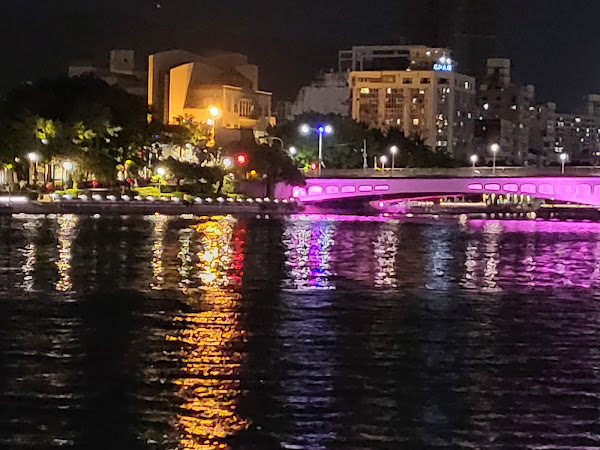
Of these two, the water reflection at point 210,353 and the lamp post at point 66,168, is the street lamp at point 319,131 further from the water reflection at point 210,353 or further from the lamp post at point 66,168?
the water reflection at point 210,353

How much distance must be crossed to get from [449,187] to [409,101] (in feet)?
198

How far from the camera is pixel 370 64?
491 feet

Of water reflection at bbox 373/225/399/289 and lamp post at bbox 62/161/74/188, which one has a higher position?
lamp post at bbox 62/161/74/188

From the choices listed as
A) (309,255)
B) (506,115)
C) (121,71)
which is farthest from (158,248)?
(506,115)

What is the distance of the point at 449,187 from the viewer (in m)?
76.4

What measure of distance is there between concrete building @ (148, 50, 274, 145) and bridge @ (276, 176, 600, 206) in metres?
10.1

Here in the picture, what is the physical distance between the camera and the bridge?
75062 mm

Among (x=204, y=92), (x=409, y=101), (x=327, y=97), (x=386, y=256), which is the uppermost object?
(x=327, y=97)

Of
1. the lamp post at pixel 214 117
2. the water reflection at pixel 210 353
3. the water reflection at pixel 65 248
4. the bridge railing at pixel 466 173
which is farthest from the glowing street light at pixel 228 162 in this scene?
the water reflection at pixel 210 353

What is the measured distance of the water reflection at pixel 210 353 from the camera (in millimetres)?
10063

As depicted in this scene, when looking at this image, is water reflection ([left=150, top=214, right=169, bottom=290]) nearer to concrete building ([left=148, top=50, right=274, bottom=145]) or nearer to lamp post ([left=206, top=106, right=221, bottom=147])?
lamp post ([left=206, top=106, right=221, bottom=147])

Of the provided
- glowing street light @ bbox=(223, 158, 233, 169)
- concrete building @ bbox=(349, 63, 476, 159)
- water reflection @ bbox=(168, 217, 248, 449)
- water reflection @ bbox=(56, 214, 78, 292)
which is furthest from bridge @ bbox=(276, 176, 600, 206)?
concrete building @ bbox=(349, 63, 476, 159)

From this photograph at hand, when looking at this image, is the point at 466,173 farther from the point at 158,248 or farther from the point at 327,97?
the point at 327,97

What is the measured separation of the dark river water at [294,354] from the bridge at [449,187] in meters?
47.3
